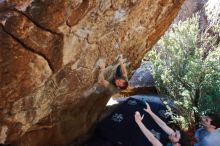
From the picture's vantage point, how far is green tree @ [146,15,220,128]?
21.9ft

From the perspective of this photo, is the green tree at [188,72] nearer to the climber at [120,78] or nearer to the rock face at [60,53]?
the rock face at [60,53]

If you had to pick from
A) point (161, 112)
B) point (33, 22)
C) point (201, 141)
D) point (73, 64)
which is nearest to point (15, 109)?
point (73, 64)

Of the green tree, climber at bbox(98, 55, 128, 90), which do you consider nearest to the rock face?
climber at bbox(98, 55, 128, 90)

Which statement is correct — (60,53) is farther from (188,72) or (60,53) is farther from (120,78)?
(188,72)

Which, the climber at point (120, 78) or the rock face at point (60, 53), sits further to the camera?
the climber at point (120, 78)

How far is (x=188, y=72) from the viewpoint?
6809 mm

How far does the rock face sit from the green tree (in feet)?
2.61

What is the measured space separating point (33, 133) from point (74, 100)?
78cm

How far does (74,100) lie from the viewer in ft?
19.6

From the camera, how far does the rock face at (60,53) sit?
177 inches

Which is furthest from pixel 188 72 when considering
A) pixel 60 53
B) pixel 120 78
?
pixel 60 53

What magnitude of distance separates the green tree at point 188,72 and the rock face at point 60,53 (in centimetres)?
79

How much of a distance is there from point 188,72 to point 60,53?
2598 millimetres

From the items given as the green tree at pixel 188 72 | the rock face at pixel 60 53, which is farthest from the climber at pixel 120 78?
the green tree at pixel 188 72
